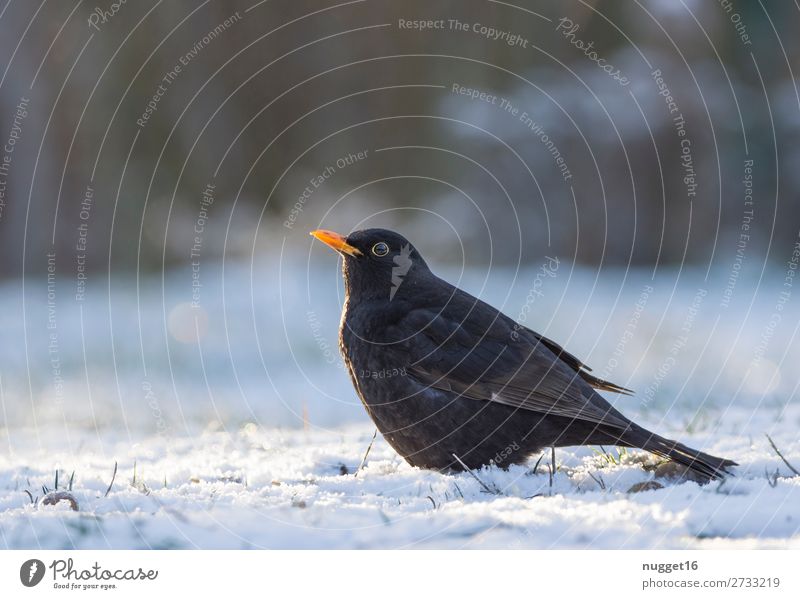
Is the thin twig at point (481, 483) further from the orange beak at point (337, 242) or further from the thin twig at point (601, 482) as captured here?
the orange beak at point (337, 242)

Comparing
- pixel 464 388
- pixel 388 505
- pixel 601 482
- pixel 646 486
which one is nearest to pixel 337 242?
pixel 464 388

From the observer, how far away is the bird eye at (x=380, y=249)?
181 inches

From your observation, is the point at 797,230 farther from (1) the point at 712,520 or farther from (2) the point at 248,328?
(1) the point at 712,520

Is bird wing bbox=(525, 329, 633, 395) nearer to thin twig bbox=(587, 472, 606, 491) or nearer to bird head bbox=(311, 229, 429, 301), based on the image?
bird head bbox=(311, 229, 429, 301)

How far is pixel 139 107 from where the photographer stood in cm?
1012

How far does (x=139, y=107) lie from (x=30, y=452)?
5.99 m

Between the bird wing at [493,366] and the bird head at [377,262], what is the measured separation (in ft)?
0.89

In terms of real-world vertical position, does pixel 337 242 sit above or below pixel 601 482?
above

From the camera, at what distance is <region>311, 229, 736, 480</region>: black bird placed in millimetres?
4062

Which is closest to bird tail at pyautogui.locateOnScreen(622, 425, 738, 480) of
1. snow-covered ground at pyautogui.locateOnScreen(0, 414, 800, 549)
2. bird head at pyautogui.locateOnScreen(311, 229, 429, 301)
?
snow-covered ground at pyautogui.locateOnScreen(0, 414, 800, 549)

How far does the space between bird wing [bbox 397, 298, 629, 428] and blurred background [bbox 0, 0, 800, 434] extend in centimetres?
444
